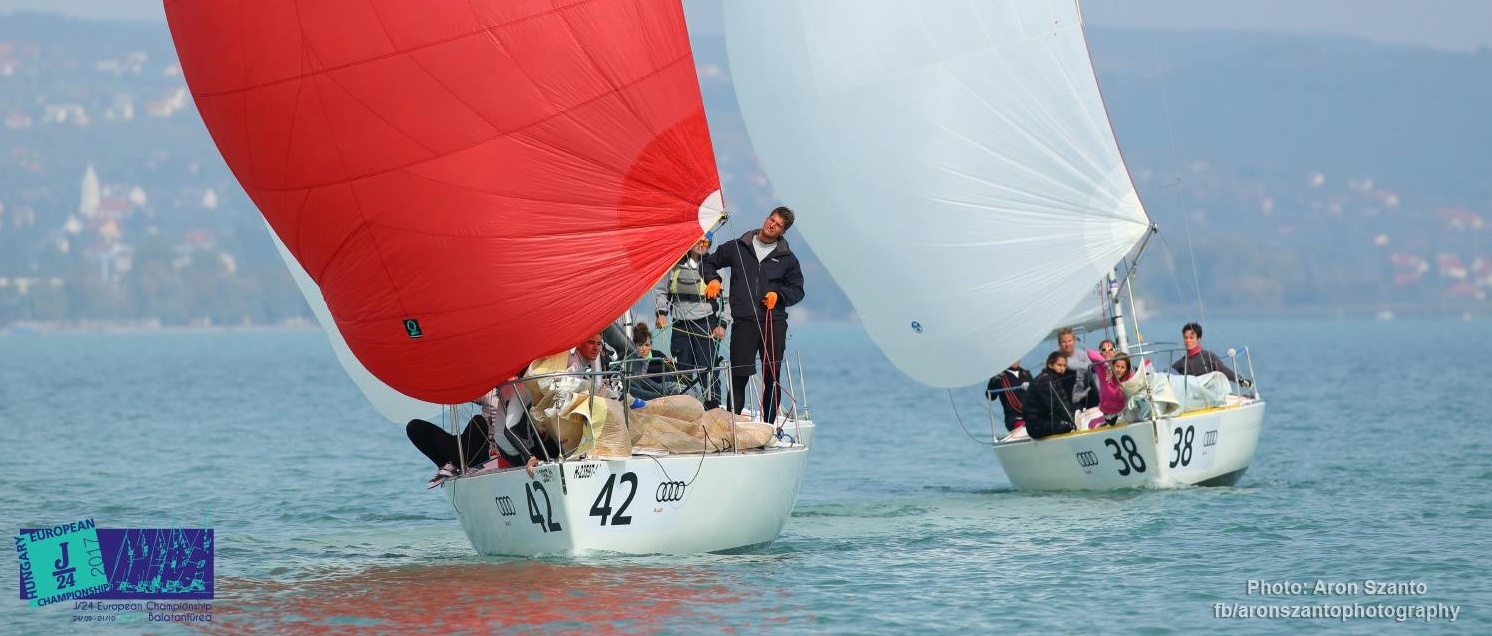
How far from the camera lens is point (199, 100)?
12.1 metres

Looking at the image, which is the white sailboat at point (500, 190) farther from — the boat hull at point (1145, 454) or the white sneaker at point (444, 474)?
the boat hull at point (1145, 454)

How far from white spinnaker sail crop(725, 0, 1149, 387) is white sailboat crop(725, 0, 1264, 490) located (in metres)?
0.01

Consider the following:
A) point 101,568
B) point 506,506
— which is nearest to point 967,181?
point 506,506

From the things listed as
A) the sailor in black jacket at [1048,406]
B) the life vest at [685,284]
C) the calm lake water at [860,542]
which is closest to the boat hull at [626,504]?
the calm lake water at [860,542]

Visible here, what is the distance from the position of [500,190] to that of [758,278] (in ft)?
7.33

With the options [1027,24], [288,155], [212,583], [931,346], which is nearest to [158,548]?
[212,583]

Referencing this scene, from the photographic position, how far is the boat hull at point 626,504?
36.3 ft

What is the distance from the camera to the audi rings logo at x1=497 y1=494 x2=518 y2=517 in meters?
11.4

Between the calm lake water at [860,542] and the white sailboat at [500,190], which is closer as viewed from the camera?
the calm lake water at [860,542]

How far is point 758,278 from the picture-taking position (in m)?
12.9

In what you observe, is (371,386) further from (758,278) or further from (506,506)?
(506,506)

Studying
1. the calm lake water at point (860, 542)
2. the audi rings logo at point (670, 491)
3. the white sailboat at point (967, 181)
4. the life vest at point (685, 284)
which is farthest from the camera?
the white sailboat at point (967, 181)

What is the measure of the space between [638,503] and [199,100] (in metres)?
3.75

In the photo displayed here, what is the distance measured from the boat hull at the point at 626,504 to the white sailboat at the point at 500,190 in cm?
1
